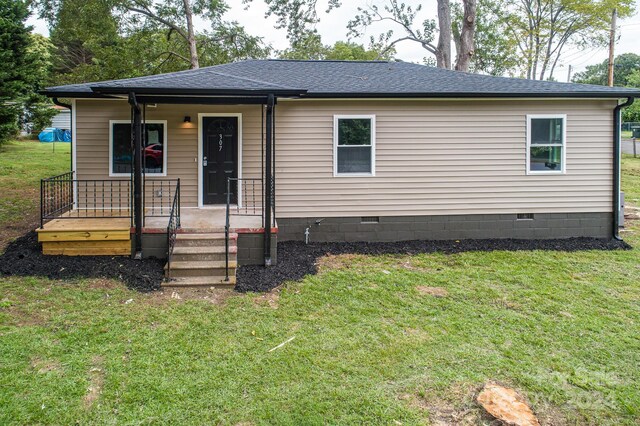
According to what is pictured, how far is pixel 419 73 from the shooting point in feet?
34.8

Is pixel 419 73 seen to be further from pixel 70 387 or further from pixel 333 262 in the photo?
pixel 70 387

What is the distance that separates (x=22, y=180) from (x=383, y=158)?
11510 millimetres

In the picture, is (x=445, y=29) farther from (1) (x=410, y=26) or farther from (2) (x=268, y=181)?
(2) (x=268, y=181)

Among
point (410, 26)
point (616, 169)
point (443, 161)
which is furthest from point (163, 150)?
point (410, 26)

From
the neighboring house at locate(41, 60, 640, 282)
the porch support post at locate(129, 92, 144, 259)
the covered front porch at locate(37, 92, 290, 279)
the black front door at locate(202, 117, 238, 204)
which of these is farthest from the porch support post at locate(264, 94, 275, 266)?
the black front door at locate(202, 117, 238, 204)

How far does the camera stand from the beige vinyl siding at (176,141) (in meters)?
8.68

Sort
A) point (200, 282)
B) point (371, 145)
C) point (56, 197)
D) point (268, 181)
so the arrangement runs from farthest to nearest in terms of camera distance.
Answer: point (56, 197) < point (371, 145) < point (268, 181) < point (200, 282)

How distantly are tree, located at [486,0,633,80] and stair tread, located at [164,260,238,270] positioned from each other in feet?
90.1

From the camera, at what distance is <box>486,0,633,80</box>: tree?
2781 centimetres

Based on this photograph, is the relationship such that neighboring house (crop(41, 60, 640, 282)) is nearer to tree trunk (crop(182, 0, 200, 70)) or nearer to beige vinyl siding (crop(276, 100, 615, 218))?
beige vinyl siding (crop(276, 100, 615, 218))

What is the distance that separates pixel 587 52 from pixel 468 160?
91.2 ft

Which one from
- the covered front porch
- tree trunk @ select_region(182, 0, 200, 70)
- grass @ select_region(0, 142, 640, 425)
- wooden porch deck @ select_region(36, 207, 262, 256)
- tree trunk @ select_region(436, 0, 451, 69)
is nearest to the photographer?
grass @ select_region(0, 142, 640, 425)

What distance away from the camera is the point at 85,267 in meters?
6.80

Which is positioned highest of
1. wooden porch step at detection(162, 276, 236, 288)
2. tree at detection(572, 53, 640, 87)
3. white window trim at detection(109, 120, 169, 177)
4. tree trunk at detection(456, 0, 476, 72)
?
tree at detection(572, 53, 640, 87)
